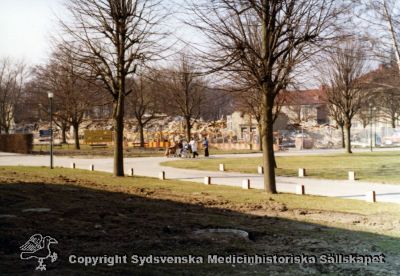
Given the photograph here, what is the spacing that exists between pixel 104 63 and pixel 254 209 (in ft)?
41.9

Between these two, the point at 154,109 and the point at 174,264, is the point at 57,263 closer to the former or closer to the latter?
the point at 174,264

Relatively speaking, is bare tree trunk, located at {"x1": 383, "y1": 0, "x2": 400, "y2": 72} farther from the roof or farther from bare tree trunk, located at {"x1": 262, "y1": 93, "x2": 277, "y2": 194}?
bare tree trunk, located at {"x1": 262, "y1": 93, "x2": 277, "y2": 194}

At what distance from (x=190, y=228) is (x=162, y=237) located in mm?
979

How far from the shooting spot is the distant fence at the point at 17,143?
4666cm

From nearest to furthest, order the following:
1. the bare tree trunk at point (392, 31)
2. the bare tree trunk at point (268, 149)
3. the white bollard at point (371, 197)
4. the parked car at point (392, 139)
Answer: the white bollard at point (371, 197) < the bare tree trunk at point (268, 149) < the bare tree trunk at point (392, 31) < the parked car at point (392, 139)

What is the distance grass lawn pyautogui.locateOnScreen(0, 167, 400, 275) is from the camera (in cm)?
659

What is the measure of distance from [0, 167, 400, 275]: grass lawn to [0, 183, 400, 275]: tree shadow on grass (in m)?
0.01

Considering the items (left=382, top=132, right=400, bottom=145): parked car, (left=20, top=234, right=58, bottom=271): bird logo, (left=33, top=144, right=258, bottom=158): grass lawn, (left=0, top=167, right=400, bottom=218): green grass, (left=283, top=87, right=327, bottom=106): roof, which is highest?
(left=283, top=87, right=327, bottom=106): roof

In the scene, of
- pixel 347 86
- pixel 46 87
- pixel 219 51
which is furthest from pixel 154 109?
pixel 219 51

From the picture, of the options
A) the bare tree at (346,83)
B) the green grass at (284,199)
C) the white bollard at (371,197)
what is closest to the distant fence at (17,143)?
the bare tree at (346,83)

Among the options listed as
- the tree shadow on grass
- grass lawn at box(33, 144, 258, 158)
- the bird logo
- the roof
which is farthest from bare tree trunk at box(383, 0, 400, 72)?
grass lawn at box(33, 144, 258, 158)

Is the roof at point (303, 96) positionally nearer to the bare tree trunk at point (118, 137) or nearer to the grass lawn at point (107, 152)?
the grass lawn at point (107, 152)

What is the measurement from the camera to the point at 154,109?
65.4m

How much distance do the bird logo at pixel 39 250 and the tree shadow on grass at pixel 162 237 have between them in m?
0.10
